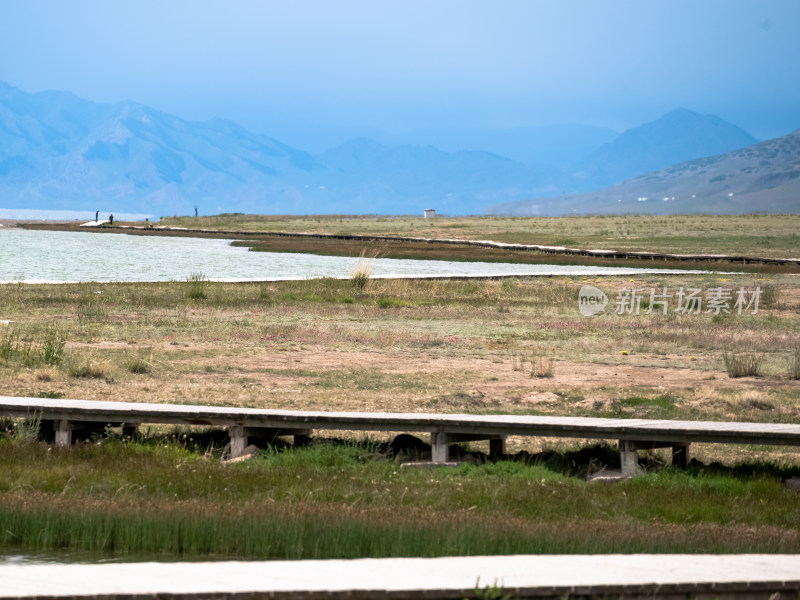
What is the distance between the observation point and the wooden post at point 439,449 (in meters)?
10.2

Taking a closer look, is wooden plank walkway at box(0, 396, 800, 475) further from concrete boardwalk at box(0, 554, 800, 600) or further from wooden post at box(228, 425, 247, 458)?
concrete boardwalk at box(0, 554, 800, 600)

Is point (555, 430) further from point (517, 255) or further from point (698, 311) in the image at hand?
point (517, 255)

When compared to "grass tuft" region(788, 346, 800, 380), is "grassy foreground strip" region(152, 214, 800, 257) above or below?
above

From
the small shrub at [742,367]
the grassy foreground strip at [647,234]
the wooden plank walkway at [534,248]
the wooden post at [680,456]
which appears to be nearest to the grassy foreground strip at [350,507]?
the wooden post at [680,456]

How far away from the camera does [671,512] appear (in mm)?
8477

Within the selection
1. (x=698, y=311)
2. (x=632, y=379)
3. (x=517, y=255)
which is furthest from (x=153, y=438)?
(x=517, y=255)

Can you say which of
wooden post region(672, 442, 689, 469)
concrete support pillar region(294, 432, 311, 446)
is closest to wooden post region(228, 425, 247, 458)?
concrete support pillar region(294, 432, 311, 446)

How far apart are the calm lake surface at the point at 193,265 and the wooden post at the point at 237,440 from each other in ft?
83.3

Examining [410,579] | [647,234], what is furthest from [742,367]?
[647,234]

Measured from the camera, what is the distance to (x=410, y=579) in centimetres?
520

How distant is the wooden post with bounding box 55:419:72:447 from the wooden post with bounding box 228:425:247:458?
1609 mm

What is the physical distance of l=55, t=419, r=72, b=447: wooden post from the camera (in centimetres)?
1052

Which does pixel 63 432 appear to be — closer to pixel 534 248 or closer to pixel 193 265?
pixel 193 265

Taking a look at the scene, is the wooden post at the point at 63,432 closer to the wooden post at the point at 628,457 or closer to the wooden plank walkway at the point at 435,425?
the wooden plank walkway at the point at 435,425
